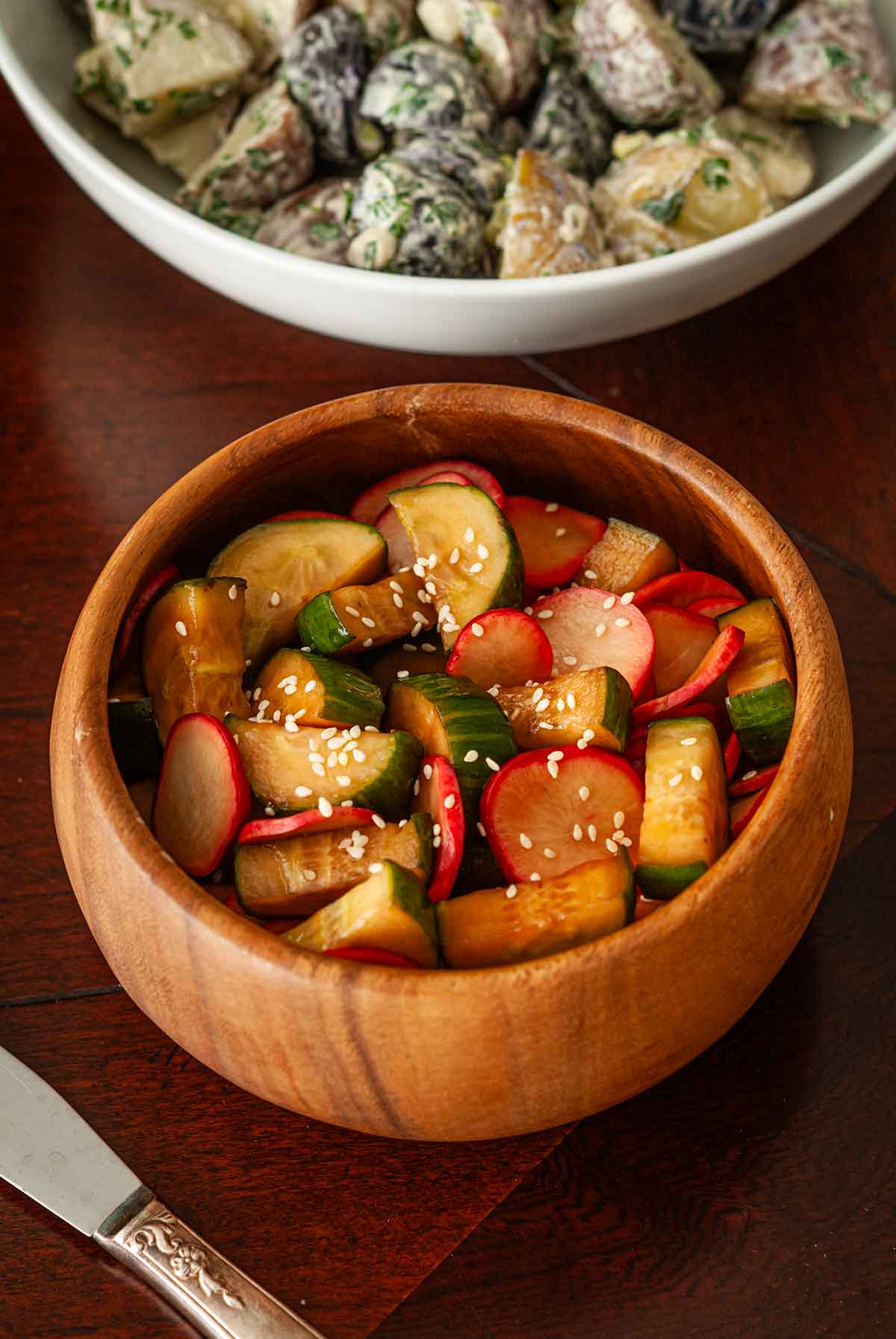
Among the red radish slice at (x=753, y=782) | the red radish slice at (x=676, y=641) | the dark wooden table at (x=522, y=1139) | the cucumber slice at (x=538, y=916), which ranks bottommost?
the dark wooden table at (x=522, y=1139)

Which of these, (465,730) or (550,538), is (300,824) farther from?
(550,538)

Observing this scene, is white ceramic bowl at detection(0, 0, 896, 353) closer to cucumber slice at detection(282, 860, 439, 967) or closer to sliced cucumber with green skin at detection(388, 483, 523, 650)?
sliced cucumber with green skin at detection(388, 483, 523, 650)

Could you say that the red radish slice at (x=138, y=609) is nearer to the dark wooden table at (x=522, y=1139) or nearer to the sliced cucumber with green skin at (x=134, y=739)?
the sliced cucumber with green skin at (x=134, y=739)

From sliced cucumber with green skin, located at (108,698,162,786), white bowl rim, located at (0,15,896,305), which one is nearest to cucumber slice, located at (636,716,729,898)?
sliced cucumber with green skin, located at (108,698,162,786)

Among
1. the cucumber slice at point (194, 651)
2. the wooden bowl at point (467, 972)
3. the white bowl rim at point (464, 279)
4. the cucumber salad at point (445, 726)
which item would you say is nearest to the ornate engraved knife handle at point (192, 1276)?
the wooden bowl at point (467, 972)

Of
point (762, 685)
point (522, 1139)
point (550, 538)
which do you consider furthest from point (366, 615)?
point (522, 1139)
